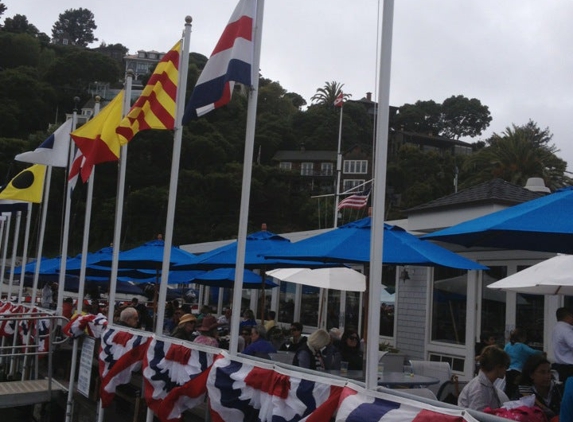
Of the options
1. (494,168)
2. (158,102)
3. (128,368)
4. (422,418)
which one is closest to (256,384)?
(422,418)

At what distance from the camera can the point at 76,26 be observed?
176 metres

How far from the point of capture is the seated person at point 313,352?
8547 millimetres

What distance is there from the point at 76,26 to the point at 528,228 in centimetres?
18398

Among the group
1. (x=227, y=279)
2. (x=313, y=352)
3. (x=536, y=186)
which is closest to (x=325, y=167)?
(x=536, y=186)

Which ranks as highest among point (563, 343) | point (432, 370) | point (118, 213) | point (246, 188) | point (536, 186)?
point (536, 186)

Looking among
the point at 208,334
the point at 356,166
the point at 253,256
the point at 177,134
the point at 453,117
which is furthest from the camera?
the point at 453,117

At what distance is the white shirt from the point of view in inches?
296

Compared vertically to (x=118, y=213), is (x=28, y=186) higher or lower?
higher

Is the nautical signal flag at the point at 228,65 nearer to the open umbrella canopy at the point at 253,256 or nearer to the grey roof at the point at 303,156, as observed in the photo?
the open umbrella canopy at the point at 253,256

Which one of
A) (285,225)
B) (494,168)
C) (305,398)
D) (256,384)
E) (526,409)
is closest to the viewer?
(526,409)

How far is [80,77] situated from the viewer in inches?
4299

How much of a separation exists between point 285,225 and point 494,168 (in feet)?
78.6

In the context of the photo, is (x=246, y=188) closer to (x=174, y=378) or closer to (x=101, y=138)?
(x=174, y=378)

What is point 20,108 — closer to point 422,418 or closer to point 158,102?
point 158,102
